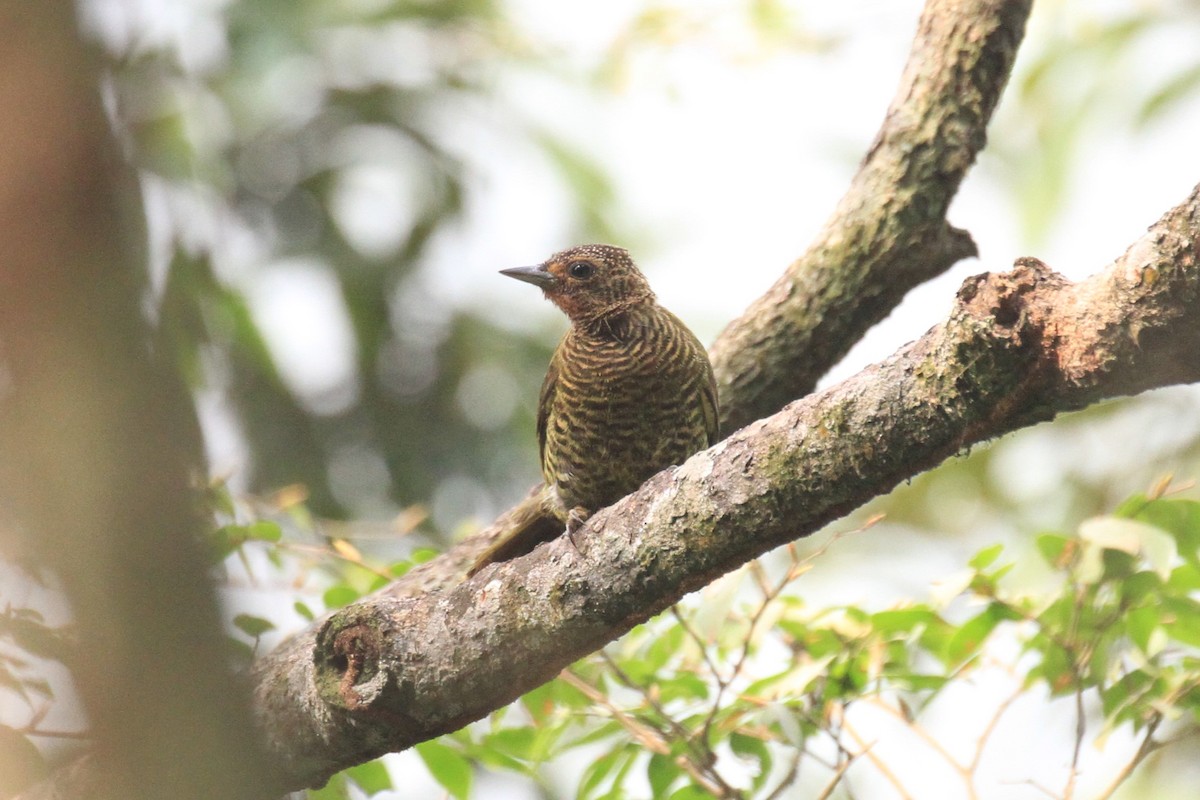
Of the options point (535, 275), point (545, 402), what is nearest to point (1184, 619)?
point (545, 402)

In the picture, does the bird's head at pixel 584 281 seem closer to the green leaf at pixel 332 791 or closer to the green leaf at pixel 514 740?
the green leaf at pixel 514 740

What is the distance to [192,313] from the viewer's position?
4523mm

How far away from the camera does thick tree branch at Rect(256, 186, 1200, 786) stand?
2033mm

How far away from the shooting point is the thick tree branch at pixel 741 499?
2.03m

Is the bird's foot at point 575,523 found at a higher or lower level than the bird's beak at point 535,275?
lower

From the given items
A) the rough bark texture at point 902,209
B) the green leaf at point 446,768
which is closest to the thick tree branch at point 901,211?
the rough bark texture at point 902,209

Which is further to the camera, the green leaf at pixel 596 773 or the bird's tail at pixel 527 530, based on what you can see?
the bird's tail at pixel 527 530

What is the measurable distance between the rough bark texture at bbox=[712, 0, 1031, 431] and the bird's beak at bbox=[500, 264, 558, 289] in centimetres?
77

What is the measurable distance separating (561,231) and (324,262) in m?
1.50

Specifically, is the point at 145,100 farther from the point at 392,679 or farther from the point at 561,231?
the point at 392,679

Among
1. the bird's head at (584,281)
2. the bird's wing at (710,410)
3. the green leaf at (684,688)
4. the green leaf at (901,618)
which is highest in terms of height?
the bird's head at (584,281)

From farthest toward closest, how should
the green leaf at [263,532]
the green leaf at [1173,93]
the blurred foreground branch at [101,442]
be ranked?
the green leaf at [1173,93] < the green leaf at [263,532] < the blurred foreground branch at [101,442]

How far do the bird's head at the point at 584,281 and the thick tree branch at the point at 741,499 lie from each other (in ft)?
5.70

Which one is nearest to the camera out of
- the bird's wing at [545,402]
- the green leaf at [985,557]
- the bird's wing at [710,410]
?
the green leaf at [985,557]
